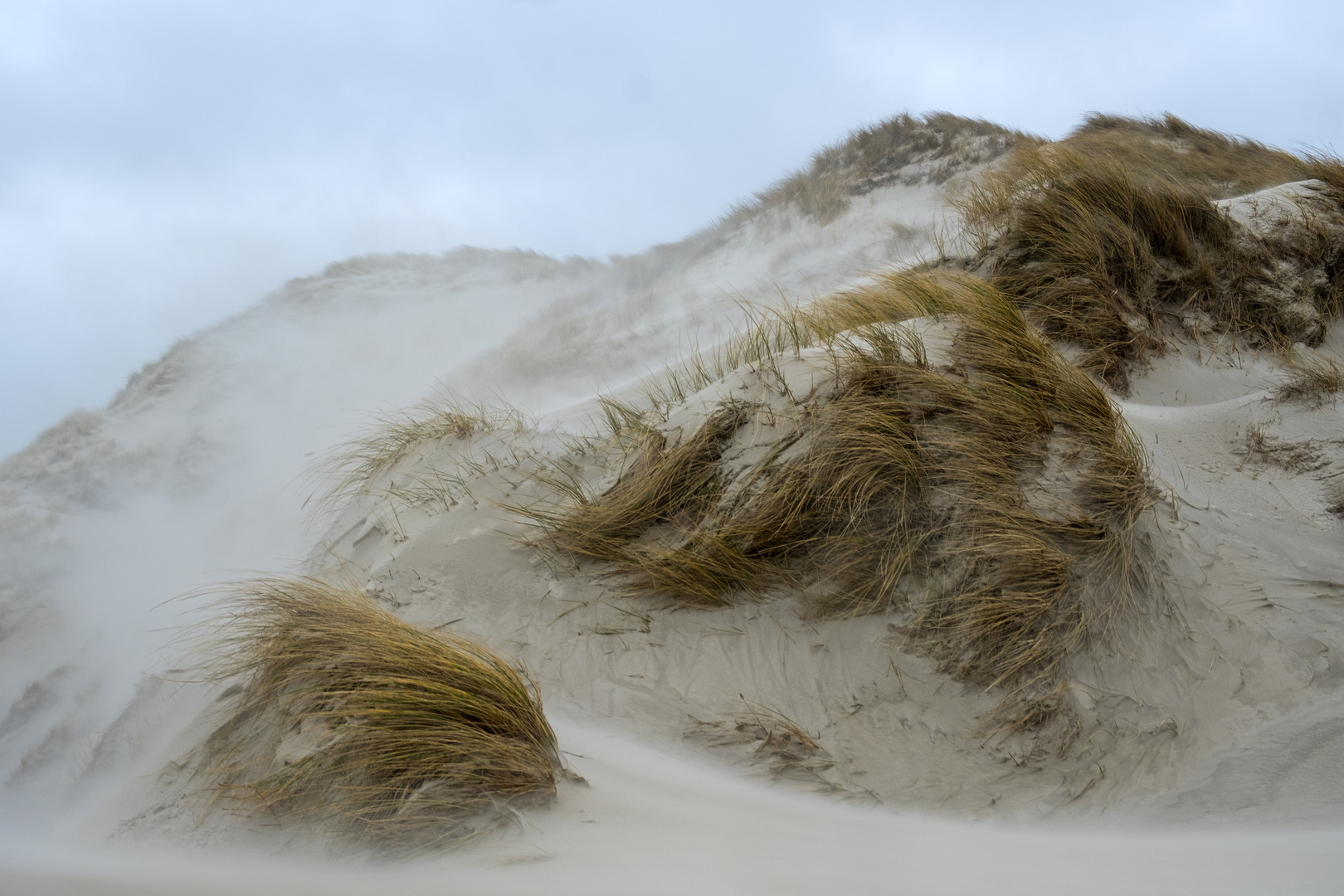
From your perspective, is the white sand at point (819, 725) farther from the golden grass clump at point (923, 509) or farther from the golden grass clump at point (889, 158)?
the golden grass clump at point (889, 158)

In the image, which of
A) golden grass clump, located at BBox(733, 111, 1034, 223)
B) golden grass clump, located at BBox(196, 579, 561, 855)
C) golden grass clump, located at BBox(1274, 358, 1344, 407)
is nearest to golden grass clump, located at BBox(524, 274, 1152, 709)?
golden grass clump, located at BBox(196, 579, 561, 855)

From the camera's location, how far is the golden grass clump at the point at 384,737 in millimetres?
1937

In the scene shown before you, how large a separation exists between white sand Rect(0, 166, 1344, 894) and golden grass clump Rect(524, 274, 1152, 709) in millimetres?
135

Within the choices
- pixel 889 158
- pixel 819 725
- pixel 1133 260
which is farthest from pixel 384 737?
pixel 889 158

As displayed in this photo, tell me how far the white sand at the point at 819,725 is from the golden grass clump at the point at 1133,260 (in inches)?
13.7

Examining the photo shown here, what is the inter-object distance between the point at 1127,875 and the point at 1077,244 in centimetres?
374

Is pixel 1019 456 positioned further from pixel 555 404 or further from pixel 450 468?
pixel 555 404

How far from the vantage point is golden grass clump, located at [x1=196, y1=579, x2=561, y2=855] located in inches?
76.2

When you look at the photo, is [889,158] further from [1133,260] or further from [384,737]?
[384,737]

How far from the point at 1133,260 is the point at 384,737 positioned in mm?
4890

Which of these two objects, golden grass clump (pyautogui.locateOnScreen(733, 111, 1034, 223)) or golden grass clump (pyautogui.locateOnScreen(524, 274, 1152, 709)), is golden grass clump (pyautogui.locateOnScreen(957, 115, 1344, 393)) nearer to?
golden grass clump (pyautogui.locateOnScreen(524, 274, 1152, 709))

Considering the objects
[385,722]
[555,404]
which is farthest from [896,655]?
[555,404]

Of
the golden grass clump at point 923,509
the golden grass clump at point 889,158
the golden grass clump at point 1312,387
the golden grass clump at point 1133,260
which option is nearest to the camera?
the golden grass clump at point 923,509

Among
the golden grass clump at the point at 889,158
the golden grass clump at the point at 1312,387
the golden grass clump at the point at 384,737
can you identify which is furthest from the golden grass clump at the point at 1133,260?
the golden grass clump at the point at 889,158
